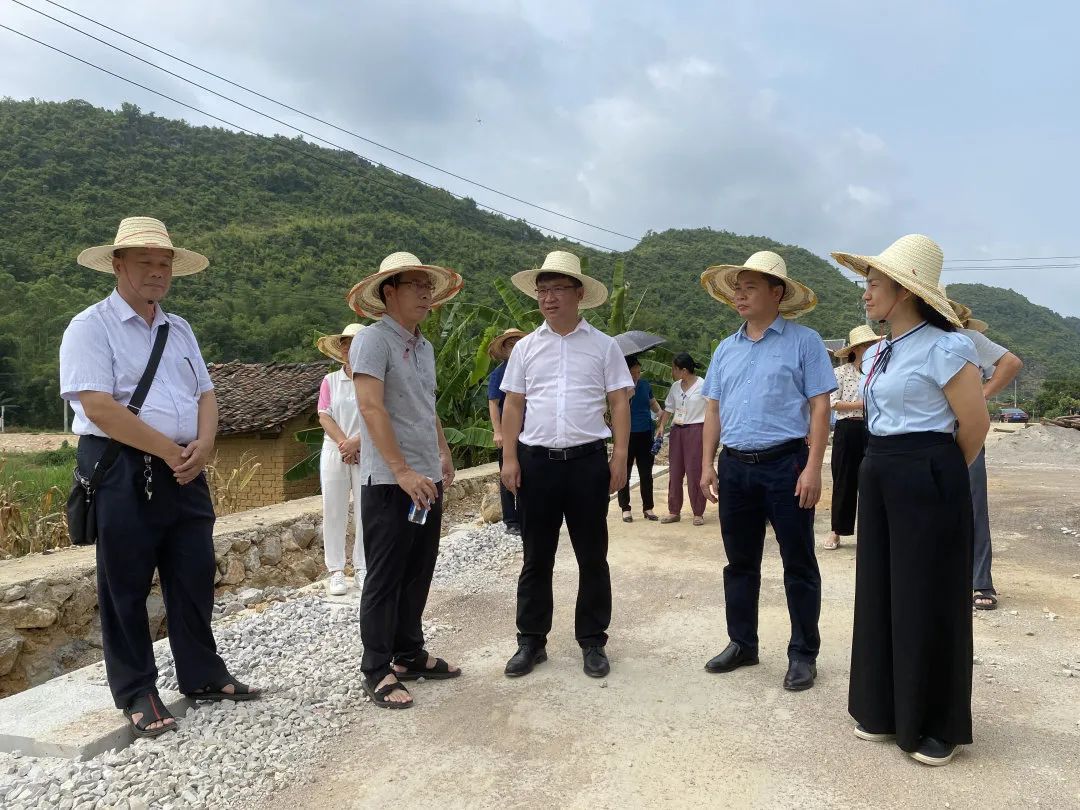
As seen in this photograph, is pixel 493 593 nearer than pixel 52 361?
Yes

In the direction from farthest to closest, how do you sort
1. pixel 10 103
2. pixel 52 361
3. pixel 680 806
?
pixel 10 103 < pixel 52 361 < pixel 680 806

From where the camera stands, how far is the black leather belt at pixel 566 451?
12.8ft

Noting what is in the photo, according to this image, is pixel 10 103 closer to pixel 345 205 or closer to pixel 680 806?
pixel 345 205

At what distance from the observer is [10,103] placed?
61.5m

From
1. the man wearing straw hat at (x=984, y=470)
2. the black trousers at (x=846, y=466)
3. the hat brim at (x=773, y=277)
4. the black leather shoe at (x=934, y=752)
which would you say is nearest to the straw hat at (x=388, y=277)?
the hat brim at (x=773, y=277)

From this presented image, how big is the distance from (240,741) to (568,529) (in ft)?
5.74

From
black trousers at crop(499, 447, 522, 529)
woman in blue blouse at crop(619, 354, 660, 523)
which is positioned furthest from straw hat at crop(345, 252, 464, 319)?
woman in blue blouse at crop(619, 354, 660, 523)

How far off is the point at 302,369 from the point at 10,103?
55588mm

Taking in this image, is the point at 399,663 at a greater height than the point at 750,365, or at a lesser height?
lesser

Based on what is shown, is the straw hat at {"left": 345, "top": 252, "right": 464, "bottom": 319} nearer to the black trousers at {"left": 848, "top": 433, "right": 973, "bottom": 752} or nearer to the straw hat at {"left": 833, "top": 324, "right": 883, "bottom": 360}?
the black trousers at {"left": 848, "top": 433, "right": 973, "bottom": 752}

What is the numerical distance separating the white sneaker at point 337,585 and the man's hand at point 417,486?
2.28m

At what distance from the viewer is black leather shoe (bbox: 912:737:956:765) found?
290cm

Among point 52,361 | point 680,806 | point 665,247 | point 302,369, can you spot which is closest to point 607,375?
point 680,806

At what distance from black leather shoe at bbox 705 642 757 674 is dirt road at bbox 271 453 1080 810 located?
1.8 inches
